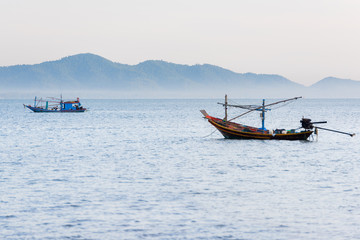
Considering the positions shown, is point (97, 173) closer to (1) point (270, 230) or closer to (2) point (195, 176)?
(2) point (195, 176)

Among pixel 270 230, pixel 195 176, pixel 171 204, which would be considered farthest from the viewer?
pixel 195 176

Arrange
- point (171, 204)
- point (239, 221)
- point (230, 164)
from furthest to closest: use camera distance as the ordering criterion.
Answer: point (230, 164) → point (171, 204) → point (239, 221)

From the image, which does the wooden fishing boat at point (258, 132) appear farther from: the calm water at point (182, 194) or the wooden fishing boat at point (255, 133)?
the calm water at point (182, 194)

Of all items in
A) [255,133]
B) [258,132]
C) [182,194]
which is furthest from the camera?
[258,132]

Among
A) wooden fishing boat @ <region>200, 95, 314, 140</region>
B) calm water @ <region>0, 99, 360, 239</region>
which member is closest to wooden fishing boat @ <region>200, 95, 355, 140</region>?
wooden fishing boat @ <region>200, 95, 314, 140</region>

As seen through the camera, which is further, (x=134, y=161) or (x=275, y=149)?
(x=275, y=149)

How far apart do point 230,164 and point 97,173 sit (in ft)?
35.8

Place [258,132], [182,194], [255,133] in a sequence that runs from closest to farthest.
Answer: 1. [182,194]
2. [255,133]
3. [258,132]

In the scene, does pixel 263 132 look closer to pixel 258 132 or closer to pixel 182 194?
pixel 258 132

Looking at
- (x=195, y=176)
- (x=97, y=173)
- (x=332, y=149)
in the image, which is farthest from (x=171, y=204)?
(x=332, y=149)

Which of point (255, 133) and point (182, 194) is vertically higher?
point (255, 133)

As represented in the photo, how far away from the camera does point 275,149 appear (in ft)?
171

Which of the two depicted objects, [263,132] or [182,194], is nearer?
[182,194]

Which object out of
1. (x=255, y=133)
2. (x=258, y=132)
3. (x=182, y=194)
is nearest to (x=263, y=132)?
(x=258, y=132)
